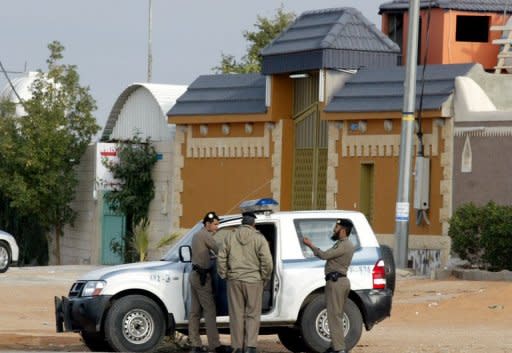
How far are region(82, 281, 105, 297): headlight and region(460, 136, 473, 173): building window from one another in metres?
15.4

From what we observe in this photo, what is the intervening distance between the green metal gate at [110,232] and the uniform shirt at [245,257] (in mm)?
24795

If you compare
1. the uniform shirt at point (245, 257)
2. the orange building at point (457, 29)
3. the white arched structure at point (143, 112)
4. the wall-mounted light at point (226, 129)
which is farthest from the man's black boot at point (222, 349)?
the orange building at point (457, 29)

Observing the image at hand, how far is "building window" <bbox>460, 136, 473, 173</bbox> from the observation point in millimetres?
32531

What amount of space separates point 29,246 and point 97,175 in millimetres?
6056

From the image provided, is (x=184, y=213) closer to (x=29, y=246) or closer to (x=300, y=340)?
(x=29, y=246)

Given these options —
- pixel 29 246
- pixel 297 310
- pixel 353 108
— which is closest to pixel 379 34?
pixel 353 108

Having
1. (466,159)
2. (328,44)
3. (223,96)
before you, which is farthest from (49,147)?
(466,159)

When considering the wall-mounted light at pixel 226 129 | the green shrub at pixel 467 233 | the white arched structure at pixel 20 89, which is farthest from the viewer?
the white arched structure at pixel 20 89

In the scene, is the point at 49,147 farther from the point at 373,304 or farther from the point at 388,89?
the point at 373,304

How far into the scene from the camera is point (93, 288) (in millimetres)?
18703

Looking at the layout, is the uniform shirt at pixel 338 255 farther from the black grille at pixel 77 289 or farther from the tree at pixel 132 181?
the tree at pixel 132 181

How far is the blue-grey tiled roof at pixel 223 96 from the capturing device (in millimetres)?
38656

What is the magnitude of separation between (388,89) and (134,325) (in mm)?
16838

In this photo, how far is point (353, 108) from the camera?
34781 millimetres
